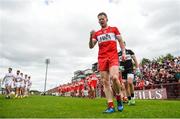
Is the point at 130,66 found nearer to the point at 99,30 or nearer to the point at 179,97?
the point at 99,30

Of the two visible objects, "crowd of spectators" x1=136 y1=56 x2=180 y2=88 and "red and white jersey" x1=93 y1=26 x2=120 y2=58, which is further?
"crowd of spectators" x1=136 y1=56 x2=180 y2=88

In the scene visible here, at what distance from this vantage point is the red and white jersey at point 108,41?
7.04m

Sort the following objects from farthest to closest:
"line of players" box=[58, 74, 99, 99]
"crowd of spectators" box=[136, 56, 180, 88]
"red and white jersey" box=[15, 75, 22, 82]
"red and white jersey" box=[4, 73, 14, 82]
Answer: "line of players" box=[58, 74, 99, 99] < "red and white jersey" box=[15, 75, 22, 82] < "red and white jersey" box=[4, 73, 14, 82] < "crowd of spectators" box=[136, 56, 180, 88]

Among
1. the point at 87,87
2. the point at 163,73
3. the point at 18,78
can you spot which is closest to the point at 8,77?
the point at 18,78

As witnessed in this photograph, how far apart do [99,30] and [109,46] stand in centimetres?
56

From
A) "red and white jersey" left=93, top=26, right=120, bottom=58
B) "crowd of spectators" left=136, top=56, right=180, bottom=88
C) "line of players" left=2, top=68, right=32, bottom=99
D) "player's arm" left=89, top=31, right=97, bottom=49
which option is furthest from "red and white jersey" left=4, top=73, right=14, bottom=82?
"red and white jersey" left=93, top=26, right=120, bottom=58

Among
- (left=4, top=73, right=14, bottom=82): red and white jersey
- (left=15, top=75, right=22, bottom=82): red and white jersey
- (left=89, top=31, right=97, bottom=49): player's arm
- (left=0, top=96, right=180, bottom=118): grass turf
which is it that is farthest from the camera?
(left=15, top=75, right=22, bottom=82): red and white jersey

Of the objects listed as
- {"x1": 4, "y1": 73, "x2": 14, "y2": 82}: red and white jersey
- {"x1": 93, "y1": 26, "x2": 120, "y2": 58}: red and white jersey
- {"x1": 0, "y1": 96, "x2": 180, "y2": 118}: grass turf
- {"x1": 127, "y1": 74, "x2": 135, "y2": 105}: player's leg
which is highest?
{"x1": 4, "y1": 73, "x2": 14, "y2": 82}: red and white jersey

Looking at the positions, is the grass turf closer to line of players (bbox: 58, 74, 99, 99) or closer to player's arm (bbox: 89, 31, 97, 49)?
player's arm (bbox: 89, 31, 97, 49)

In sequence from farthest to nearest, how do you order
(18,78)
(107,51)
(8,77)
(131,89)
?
(18,78), (8,77), (131,89), (107,51)

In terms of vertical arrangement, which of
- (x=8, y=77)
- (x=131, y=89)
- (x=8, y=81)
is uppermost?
(x=8, y=77)

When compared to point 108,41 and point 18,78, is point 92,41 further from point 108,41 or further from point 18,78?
point 18,78

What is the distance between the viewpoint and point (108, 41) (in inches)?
279

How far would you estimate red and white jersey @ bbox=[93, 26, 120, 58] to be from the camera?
23.1 feet
